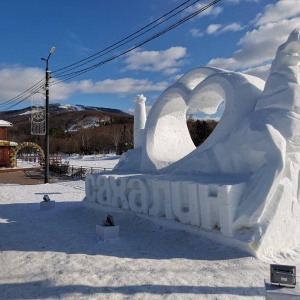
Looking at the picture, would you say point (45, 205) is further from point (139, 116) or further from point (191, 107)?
point (191, 107)

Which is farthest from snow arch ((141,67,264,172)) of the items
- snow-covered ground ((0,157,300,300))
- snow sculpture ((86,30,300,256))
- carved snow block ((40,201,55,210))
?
carved snow block ((40,201,55,210))

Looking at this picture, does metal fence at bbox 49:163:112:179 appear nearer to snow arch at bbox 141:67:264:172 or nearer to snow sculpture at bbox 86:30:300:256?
snow arch at bbox 141:67:264:172

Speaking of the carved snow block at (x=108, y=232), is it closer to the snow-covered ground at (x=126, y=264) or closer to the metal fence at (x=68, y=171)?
the snow-covered ground at (x=126, y=264)

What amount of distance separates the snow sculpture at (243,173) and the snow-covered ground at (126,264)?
398mm

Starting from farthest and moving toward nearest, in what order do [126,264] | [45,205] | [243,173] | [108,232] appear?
1. [45,205]
2. [108,232]
3. [243,173]
4. [126,264]

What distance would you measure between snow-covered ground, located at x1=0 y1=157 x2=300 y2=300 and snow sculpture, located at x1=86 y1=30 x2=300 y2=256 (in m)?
0.40

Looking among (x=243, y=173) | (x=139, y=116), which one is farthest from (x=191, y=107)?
(x=139, y=116)

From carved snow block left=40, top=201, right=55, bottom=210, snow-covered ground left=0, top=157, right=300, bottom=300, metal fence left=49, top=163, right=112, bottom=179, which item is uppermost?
metal fence left=49, top=163, right=112, bottom=179

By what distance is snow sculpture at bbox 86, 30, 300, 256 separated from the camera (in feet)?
20.0

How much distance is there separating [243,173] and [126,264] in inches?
126

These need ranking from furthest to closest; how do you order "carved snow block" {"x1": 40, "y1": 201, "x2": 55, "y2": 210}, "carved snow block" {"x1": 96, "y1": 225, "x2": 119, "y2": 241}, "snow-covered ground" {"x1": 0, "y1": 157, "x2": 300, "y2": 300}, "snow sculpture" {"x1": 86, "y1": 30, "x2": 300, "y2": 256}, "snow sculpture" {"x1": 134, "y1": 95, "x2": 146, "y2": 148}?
1. "snow sculpture" {"x1": 134, "y1": 95, "x2": 146, "y2": 148}
2. "carved snow block" {"x1": 40, "y1": 201, "x2": 55, "y2": 210}
3. "carved snow block" {"x1": 96, "y1": 225, "x2": 119, "y2": 241}
4. "snow sculpture" {"x1": 86, "y1": 30, "x2": 300, "y2": 256}
5. "snow-covered ground" {"x1": 0, "y1": 157, "x2": 300, "y2": 300}

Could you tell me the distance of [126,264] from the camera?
5.63m

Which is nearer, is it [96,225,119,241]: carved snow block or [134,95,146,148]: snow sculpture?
[96,225,119,241]: carved snow block

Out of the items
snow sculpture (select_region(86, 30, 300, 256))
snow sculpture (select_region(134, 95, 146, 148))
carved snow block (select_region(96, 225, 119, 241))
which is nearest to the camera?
snow sculpture (select_region(86, 30, 300, 256))
